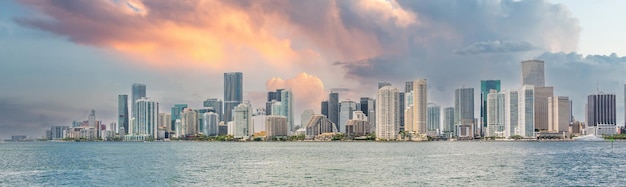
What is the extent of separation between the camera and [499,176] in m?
89.7

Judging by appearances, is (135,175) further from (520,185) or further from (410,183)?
(520,185)

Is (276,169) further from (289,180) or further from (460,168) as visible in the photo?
(460,168)

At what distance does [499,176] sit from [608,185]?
14785mm

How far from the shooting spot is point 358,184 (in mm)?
79625

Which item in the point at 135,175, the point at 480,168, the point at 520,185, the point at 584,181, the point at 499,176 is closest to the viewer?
the point at 520,185

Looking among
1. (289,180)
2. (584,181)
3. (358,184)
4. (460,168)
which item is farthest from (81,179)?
(584,181)

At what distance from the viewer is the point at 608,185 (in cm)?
7844

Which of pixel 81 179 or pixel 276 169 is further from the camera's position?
pixel 276 169

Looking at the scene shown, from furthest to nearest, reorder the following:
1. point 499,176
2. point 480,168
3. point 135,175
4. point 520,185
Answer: point 480,168 < point 135,175 < point 499,176 < point 520,185

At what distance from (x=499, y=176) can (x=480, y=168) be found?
588 inches

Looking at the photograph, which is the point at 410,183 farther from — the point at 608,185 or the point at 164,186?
the point at 164,186

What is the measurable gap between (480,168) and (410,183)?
92.4ft

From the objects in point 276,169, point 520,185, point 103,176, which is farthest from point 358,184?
point 103,176

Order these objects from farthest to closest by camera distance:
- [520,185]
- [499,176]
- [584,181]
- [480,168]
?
[480,168], [499,176], [584,181], [520,185]
